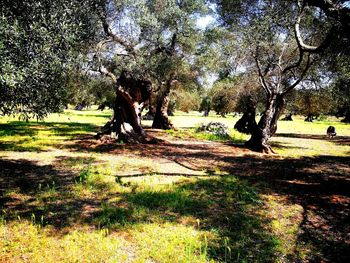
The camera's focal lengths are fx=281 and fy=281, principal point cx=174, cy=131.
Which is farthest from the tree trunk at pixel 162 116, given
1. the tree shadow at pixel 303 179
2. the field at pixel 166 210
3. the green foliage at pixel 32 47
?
the green foliage at pixel 32 47

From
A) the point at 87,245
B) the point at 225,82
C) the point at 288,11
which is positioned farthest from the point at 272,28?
the point at 225,82

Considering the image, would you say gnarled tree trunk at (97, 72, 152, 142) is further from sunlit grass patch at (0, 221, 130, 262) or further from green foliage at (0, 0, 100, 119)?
sunlit grass patch at (0, 221, 130, 262)

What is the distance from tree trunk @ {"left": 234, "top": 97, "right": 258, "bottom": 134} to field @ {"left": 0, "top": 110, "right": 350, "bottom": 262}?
18.3 m

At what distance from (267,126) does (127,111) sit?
10.5 meters

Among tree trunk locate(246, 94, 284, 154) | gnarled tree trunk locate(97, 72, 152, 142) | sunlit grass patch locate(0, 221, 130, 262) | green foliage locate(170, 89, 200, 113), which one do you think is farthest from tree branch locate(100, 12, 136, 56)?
green foliage locate(170, 89, 200, 113)

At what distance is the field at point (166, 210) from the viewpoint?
6004 mm

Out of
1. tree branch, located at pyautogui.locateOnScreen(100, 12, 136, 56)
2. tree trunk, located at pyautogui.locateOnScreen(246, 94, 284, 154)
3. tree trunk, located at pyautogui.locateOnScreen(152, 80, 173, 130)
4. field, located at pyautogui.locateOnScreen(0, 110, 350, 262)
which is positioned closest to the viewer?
field, located at pyautogui.locateOnScreen(0, 110, 350, 262)

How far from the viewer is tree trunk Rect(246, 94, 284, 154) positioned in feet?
65.4

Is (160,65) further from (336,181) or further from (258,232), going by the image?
(258,232)

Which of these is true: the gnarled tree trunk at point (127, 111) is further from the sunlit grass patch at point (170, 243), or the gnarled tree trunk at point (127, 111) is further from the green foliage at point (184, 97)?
the green foliage at point (184, 97)

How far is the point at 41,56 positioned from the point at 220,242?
6.76 meters

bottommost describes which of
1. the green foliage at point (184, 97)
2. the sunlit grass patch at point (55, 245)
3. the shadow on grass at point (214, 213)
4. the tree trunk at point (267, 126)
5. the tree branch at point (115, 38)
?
the sunlit grass patch at point (55, 245)

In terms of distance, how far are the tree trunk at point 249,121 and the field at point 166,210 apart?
60.1 feet

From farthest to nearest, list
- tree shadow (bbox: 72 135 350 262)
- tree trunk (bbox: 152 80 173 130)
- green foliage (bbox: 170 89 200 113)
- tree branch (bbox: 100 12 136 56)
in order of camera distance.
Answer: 1. green foliage (bbox: 170 89 200 113)
2. tree trunk (bbox: 152 80 173 130)
3. tree branch (bbox: 100 12 136 56)
4. tree shadow (bbox: 72 135 350 262)
